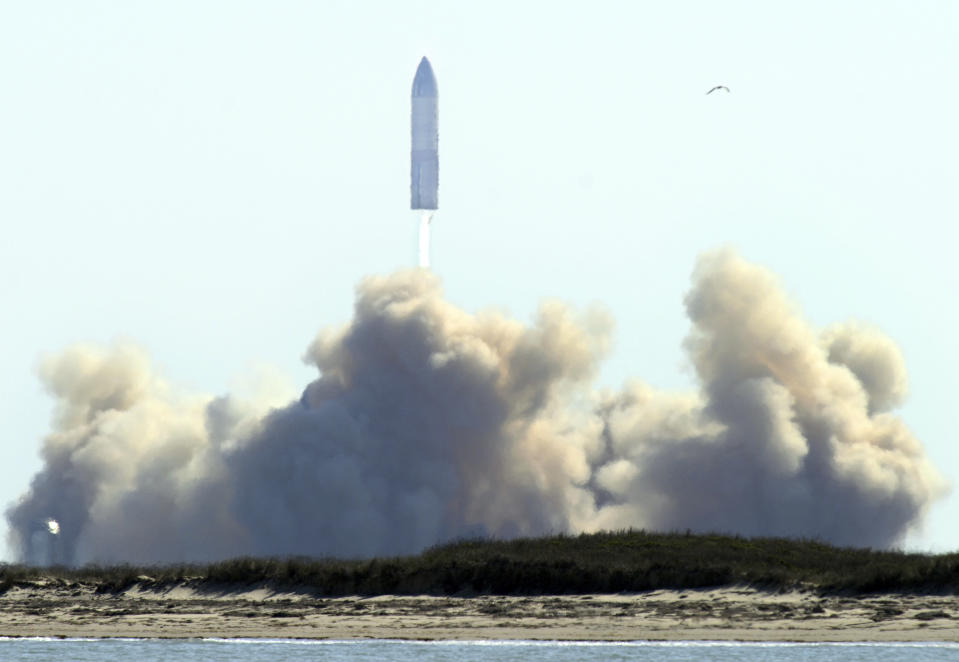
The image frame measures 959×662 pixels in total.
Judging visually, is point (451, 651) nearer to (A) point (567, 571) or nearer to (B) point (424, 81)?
(A) point (567, 571)

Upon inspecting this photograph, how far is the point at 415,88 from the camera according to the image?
319 ft

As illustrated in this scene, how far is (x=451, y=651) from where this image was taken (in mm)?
39156

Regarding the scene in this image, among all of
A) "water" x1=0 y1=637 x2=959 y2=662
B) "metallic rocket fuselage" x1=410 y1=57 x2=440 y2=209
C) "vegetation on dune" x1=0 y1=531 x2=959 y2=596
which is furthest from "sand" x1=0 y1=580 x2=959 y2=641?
"metallic rocket fuselage" x1=410 y1=57 x2=440 y2=209

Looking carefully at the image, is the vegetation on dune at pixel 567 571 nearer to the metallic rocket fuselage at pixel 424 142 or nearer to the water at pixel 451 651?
the water at pixel 451 651

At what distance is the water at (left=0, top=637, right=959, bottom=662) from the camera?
3759 centimetres

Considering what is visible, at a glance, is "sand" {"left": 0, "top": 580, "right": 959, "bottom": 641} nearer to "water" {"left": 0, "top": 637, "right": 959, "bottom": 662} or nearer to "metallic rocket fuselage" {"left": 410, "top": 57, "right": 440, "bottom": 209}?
"water" {"left": 0, "top": 637, "right": 959, "bottom": 662}

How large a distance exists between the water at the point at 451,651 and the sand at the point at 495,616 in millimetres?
533

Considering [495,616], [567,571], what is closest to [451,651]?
[495,616]

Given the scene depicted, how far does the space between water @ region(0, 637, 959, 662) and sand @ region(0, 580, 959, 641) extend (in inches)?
21.0

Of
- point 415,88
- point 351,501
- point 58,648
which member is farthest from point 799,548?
point 415,88

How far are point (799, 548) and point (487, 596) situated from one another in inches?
390

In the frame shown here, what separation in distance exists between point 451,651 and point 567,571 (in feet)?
20.2

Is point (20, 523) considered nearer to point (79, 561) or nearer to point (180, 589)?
point (79, 561)

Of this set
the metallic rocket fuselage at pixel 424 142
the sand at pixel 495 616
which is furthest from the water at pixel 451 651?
the metallic rocket fuselage at pixel 424 142
